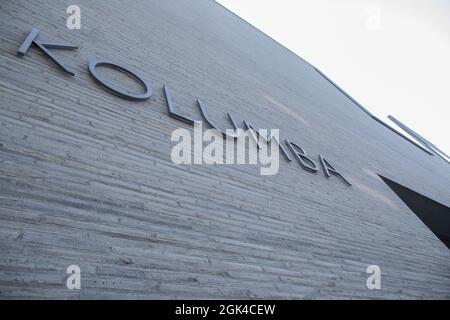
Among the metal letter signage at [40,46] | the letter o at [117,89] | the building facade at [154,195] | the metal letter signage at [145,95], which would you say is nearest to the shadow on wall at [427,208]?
the building facade at [154,195]

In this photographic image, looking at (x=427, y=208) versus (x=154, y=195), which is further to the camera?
(x=427, y=208)

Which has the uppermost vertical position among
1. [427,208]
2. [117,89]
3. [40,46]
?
[40,46]

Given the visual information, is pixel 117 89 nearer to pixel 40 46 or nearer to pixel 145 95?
pixel 145 95

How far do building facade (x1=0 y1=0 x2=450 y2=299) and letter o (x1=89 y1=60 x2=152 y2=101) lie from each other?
0.14ft

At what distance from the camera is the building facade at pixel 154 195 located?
196 centimetres

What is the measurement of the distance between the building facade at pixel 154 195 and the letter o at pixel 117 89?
0.14 feet

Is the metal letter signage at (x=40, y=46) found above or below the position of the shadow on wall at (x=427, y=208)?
above

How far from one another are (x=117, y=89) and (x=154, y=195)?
136 centimetres

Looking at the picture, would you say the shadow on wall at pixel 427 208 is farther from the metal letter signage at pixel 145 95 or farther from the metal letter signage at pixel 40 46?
the metal letter signage at pixel 40 46

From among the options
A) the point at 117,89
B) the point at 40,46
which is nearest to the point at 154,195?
the point at 117,89

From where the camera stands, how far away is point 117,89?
10.9ft

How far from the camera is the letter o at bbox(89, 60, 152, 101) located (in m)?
3.25
